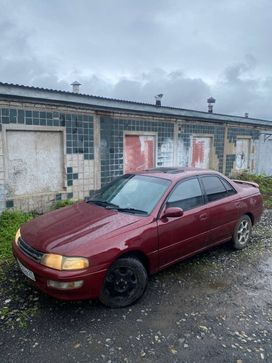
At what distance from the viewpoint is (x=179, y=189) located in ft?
14.1

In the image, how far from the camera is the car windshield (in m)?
4.01

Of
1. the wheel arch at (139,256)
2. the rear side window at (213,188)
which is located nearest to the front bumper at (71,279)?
the wheel arch at (139,256)

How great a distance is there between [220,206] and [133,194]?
1528 millimetres

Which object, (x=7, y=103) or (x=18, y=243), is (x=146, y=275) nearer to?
(x=18, y=243)

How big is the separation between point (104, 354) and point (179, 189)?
2.36 meters

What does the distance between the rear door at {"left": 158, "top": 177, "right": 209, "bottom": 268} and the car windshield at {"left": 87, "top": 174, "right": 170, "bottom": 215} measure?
0.72 ft

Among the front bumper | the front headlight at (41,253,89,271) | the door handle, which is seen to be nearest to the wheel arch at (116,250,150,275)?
the front bumper

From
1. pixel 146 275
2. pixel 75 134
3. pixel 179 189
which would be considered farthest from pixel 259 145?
pixel 146 275

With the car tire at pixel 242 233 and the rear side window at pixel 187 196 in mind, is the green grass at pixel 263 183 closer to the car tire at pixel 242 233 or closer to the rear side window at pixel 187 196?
the car tire at pixel 242 233

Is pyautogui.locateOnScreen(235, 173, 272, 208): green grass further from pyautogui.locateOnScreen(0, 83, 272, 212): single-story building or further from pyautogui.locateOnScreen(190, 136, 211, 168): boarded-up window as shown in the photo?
pyautogui.locateOnScreen(0, 83, 272, 212): single-story building

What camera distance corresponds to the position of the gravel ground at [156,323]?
9.22 feet

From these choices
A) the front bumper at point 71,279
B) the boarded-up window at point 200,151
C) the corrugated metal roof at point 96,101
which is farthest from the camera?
the boarded-up window at point 200,151

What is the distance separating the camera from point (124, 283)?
11.4 feet

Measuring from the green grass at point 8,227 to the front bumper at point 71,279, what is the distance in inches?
77.7
